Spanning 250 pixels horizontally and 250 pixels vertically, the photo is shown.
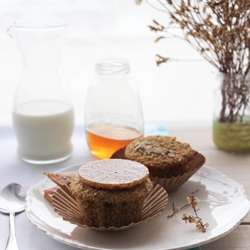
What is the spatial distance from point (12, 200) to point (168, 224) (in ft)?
1.48

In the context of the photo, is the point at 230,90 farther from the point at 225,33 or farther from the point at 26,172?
the point at 26,172

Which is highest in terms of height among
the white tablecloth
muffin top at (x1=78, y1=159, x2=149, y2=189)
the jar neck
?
the jar neck

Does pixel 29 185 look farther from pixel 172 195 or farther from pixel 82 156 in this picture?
pixel 172 195

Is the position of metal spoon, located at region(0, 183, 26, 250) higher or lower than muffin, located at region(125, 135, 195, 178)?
lower

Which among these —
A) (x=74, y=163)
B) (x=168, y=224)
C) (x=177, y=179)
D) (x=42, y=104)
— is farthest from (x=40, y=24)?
(x=168, y=224)

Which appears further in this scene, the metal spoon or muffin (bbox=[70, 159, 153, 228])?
the metal spoon

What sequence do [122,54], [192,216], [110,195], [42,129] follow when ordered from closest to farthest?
[110,195] < [192,216] < [42,129] < [122,54]

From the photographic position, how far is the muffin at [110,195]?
3.83 ft

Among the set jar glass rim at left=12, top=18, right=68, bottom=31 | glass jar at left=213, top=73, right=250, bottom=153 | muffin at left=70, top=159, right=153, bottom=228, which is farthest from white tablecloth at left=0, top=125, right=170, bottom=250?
jar glass rim at left=12, top=18, right=68, bottom=31

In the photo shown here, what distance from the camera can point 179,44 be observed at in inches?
94.4

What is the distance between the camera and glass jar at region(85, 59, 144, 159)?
171 centimetres

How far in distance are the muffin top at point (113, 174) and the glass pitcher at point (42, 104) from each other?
1.51 feet

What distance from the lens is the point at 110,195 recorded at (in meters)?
1.17

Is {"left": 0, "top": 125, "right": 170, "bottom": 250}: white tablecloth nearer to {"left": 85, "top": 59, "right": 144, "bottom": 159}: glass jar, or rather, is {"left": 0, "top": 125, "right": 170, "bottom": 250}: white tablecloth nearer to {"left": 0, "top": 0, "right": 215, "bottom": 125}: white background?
{"left": 85, "top": 59, "right": 144, "bottom": 159}: glass jar
